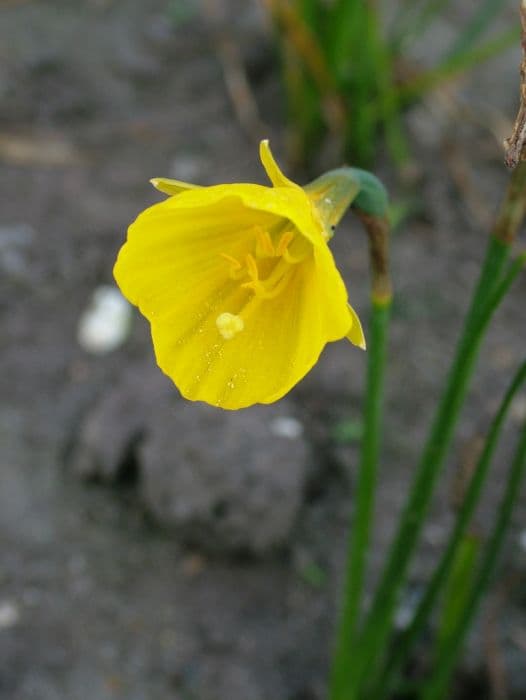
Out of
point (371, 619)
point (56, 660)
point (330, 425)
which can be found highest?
point (371, 619)

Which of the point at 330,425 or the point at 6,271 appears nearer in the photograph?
the point at 330,425

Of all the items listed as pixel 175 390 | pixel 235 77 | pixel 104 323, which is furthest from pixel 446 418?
pixel 235 77

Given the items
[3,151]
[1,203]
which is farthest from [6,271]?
[3,151]

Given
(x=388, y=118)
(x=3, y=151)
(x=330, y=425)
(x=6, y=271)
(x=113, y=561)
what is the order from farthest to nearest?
(x=3, y=151)
(x=388, y=118)
(x=6, y=271)
(x=330, y=425)
(x=113, y=561)

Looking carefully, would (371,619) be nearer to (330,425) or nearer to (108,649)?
(108,649)

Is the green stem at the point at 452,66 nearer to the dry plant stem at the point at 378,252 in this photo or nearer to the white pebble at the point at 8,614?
the dry plant stem at the point at 378,252

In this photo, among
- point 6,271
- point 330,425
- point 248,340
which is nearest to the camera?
point 248,340

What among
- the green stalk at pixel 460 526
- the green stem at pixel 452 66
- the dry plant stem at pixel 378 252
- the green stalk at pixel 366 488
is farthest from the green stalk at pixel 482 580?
the green stem at pixel 452 66

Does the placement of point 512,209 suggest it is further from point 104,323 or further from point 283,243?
point 104,323
